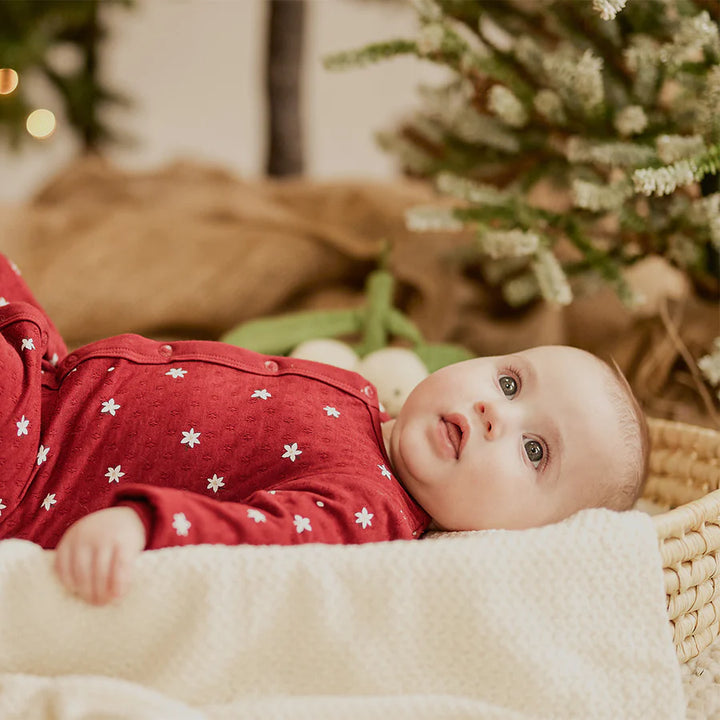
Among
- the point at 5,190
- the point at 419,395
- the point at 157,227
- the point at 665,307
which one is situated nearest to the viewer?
the point at 419,395

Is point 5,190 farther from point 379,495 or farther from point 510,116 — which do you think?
point 379,495

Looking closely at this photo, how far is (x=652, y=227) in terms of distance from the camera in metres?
1.39

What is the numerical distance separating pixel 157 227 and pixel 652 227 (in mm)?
1038

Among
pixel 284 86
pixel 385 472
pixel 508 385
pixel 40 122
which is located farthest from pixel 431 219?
pixel 284 86

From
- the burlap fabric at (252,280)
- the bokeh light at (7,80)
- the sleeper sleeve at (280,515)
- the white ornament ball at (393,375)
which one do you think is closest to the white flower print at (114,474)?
the sleeper sleeve at (280,515)

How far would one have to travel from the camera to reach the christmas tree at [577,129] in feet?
4.01

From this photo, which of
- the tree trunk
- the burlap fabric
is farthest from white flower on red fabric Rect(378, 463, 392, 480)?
the tree trunk

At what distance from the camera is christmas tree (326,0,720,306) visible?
4.01 ft

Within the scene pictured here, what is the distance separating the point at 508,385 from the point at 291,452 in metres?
0.26

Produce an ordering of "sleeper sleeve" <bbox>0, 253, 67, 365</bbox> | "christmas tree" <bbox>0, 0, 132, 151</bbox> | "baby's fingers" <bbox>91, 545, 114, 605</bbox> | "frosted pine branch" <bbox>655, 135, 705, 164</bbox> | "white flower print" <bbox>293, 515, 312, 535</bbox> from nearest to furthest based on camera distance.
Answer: "baby's fingers" <bbox>91, 545, 114, 605</bbox> < "white flower print" <bbox>293, 515, 312, 535</bbox> < "sleeper sleeve" <bbox>0, 253, 67, 365</bbox> < "frosted pine branch" <bbox>655, 135, 705, 164</bbox> < "christmas tree" <bbox>0, 0, 132, 151</bbox>

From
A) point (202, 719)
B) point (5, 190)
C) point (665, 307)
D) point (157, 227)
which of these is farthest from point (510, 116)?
point (5, 190)

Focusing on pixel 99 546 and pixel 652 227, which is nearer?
pixel 99 546

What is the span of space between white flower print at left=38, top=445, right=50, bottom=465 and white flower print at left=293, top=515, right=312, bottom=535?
0.29m

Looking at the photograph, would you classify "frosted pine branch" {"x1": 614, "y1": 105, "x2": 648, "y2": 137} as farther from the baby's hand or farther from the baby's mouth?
the baby's hand
